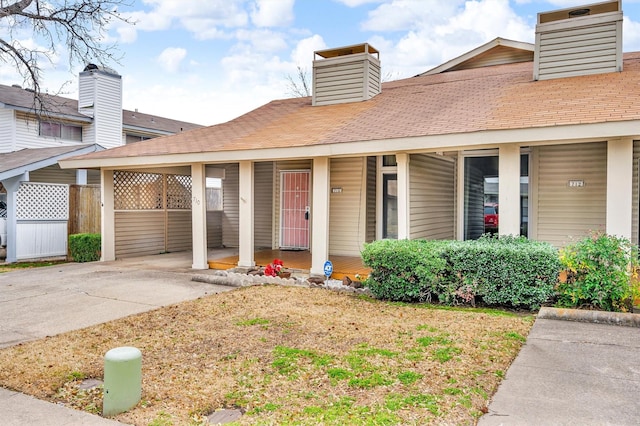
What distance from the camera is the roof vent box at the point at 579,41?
30.4 ft

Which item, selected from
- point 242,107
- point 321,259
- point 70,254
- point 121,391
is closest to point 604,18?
point 321,259

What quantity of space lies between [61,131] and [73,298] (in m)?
14.8

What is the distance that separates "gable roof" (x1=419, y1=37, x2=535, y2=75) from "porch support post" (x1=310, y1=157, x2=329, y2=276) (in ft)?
23.0

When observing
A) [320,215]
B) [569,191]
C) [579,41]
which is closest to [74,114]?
[320,215]

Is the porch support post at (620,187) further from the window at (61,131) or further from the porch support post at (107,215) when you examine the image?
the window at (61,131)

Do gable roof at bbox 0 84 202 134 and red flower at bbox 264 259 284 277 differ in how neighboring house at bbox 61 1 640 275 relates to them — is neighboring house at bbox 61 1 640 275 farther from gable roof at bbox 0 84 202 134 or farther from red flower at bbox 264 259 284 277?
gable roof at bbox 0 84 202 134

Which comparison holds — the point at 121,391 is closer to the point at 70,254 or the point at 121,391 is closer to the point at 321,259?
the point at 321,259

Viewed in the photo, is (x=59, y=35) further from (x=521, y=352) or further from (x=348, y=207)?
(x=521, y=352)

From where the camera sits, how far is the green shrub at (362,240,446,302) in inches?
262

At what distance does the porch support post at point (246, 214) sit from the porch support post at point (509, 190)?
4.87 metres

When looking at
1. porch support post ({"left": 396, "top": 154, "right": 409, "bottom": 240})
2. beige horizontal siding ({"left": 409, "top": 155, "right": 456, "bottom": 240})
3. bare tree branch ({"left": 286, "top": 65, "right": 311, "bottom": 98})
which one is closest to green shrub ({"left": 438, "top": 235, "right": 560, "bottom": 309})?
porch support post ({"left": 396, "top": 154, "right": 409, "bottom": 240})

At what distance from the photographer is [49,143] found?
19.0 metres

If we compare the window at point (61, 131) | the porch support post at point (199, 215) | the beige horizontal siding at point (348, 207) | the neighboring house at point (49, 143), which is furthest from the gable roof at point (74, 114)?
the beige horizontal siding at point (348, 207)

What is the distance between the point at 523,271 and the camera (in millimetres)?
6223
